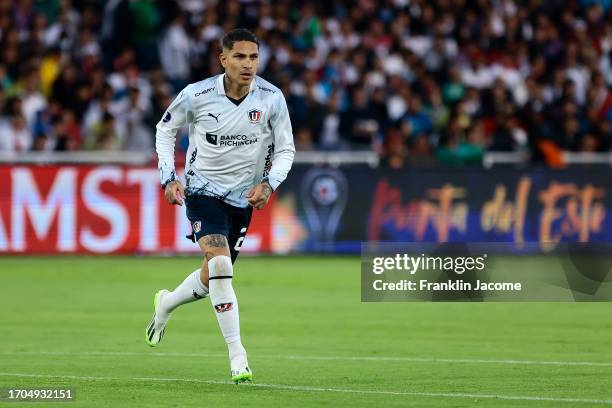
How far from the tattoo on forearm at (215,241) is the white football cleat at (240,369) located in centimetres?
89

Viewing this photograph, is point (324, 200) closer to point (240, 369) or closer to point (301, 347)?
point (301, 347)

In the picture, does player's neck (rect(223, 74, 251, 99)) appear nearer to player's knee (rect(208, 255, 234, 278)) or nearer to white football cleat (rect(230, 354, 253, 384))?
player's knee (rect(208, 255, 234, 278))

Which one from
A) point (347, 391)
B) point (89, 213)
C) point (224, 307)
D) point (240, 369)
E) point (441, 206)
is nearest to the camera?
point (347, 391)

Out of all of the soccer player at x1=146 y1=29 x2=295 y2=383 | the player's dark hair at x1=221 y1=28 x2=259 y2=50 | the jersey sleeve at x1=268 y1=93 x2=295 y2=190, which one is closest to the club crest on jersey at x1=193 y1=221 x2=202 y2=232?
the soccer player at x1=146 y1=29 x2=295 y2=383

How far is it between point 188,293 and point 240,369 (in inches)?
50.5

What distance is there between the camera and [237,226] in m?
10.6

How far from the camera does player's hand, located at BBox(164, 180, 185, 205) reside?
9962 mm

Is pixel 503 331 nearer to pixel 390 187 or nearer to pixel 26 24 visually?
pixel 390 187

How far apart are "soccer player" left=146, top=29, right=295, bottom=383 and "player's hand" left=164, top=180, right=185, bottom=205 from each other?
0.02m

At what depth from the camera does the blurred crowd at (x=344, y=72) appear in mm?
22750

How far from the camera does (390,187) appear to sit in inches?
870

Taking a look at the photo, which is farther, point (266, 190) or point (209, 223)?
point (209, 223)

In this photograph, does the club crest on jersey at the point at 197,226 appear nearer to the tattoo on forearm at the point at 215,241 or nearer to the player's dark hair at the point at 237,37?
the tattoo on forearm at the point at 215,241

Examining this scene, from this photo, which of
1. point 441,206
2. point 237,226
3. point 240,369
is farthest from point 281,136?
point 441,206
